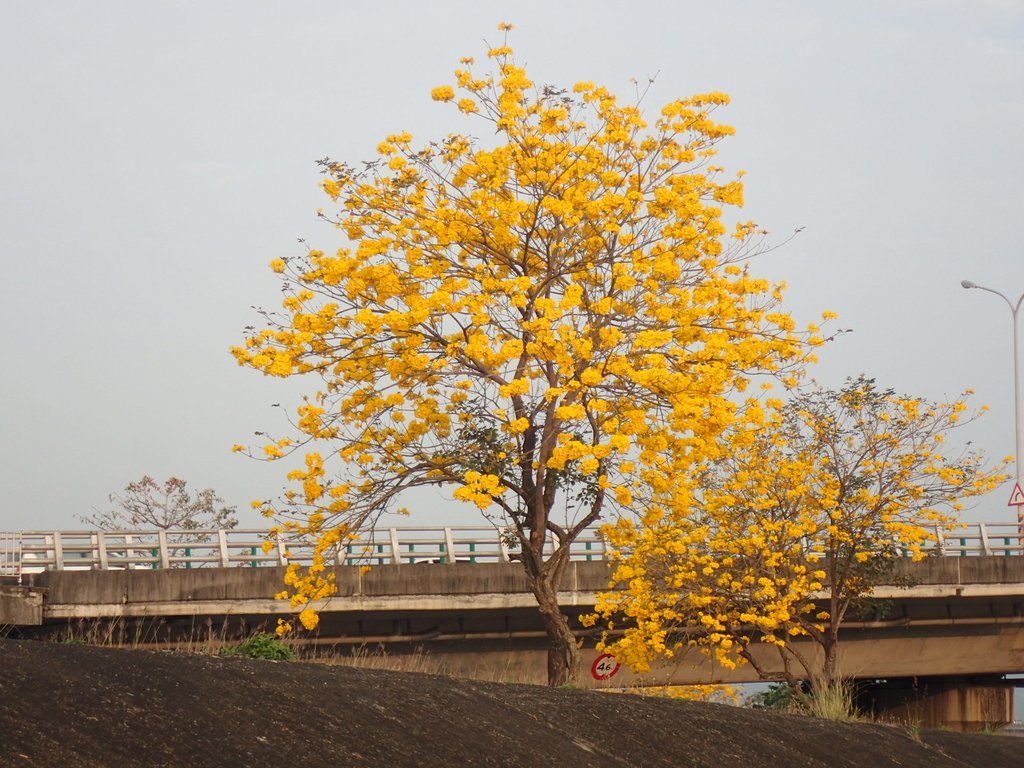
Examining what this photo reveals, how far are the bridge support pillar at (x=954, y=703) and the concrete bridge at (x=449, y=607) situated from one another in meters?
0.06

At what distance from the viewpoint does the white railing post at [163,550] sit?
2592 cm

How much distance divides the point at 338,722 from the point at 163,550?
1908 centimetres

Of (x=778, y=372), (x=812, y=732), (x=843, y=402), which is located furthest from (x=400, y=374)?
(x=843, y=402)

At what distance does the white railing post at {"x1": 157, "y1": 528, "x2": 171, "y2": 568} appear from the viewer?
25922 millimetres

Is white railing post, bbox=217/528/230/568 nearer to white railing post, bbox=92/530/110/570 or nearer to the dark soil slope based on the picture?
white railing post, bbox=92/530/110/570

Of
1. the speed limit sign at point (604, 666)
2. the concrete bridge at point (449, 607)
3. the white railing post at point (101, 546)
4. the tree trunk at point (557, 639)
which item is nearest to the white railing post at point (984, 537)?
the concrete bridge at point (449, 607)

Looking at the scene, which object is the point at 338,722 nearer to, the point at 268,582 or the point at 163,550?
the point at 268,582

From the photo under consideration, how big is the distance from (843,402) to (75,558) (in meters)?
16.0

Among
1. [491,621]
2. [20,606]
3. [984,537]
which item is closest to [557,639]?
[491,621]

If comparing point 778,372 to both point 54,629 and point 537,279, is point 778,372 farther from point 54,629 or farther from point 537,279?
point 54,629

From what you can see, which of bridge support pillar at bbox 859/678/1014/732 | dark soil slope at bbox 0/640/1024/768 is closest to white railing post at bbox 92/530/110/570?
dark soil slope at bbox 0/640/1024/768

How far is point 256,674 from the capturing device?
8867mm

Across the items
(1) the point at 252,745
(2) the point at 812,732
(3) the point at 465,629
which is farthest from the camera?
(3) the point at 465,629

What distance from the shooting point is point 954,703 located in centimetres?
3591
